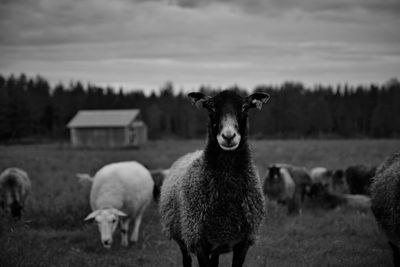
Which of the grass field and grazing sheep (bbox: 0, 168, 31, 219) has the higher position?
grazing sheep (bbox: 0, 168, 31, 219)

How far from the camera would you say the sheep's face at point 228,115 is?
472 cm

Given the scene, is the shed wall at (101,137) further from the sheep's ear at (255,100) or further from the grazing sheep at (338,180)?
the sheep's ear at (255,100)

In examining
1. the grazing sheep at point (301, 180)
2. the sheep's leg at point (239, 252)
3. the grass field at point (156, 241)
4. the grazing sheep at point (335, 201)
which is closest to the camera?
the sheep's leg at point (239, 252)

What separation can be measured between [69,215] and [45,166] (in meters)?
11.6

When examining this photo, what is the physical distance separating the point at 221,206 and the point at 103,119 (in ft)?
151

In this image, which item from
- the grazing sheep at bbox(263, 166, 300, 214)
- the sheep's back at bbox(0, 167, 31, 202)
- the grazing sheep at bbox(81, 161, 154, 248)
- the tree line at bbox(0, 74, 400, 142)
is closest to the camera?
the grazing sheep at bbox(81, 161, 154, 248)

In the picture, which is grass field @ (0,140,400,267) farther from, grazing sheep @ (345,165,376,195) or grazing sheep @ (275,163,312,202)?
grazing sheep @ (345,165,376,195)

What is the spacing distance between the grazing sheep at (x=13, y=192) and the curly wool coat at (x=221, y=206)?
736cm

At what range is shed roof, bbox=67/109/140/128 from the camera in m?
47.1

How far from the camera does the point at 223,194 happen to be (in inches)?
209

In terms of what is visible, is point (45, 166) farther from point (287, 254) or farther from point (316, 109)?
point (316, 109)

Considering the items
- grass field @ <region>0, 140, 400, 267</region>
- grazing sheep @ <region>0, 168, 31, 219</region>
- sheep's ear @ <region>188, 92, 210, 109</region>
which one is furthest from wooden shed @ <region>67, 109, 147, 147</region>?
sheep's ear @ <region>188, 92, 210, 109</region>

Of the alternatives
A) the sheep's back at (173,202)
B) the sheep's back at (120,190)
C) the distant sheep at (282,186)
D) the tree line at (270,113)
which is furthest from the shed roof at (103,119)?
the sheep's back at (173,202)

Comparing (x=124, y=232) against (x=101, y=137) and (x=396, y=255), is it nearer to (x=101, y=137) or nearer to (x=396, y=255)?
(x=396, y=255)
